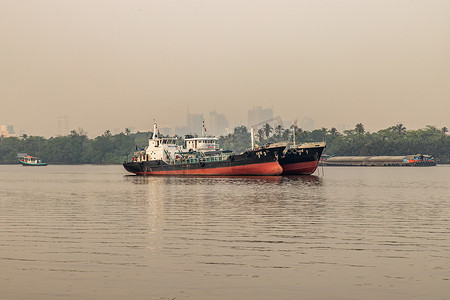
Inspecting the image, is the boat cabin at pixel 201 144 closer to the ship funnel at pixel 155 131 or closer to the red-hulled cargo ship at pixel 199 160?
the red-hulled cargo ship at pixel 199 160

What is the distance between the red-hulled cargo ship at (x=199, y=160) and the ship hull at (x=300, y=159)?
7.06 m

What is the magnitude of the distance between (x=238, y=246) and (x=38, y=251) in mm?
8764

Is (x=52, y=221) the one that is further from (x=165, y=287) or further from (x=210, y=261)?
(x=165, y=287)

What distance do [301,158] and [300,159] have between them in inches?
11.7

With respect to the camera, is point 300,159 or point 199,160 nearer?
point 199,160

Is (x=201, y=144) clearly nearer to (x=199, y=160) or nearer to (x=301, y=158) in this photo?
(x=199, y=160)

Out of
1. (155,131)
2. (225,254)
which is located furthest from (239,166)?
(225,254)

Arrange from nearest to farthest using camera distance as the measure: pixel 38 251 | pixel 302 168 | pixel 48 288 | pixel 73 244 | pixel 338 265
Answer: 1. pixel 48 288
2. pixel 338 265
3. pixel 38 251
4. pixel 73 244
5. pixel 302 168

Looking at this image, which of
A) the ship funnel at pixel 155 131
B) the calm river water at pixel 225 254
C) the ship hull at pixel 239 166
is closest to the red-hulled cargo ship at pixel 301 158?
the ship hull at pixel 239 166

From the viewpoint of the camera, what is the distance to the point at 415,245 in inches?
1023

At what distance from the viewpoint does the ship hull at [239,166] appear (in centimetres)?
10106

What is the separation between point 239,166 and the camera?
10350 centimetres

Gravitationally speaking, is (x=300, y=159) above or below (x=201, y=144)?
below

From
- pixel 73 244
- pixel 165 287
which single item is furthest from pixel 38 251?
pixel 165 287
